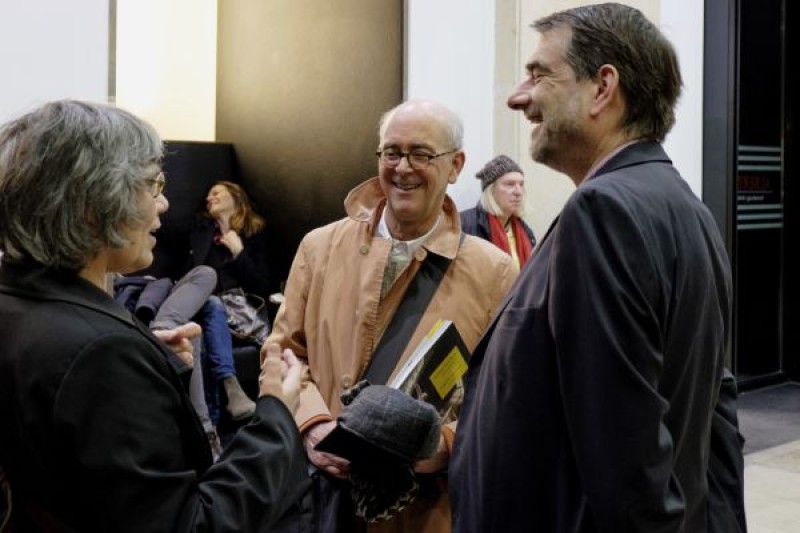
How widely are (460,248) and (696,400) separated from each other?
957 millimetres

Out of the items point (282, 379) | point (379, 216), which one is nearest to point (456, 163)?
point (379, 216)

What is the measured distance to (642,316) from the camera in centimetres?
142

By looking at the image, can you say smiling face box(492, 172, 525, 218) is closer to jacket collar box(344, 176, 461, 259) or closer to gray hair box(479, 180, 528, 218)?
gray hair box(479, 180, 528, 218)

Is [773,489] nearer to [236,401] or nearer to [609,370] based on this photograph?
[236,401]

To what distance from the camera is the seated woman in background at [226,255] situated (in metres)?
5.33

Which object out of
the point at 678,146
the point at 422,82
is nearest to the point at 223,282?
the point at 422,82

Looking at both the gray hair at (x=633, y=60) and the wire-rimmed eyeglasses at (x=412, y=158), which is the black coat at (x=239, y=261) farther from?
the gray hair at (x=633, y=60)

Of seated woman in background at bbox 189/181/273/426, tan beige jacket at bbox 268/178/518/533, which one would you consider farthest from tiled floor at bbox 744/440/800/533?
seated woman in background at bbox 189/181/273/426

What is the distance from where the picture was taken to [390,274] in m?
2.35

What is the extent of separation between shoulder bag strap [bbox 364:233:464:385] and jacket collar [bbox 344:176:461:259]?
3 cm

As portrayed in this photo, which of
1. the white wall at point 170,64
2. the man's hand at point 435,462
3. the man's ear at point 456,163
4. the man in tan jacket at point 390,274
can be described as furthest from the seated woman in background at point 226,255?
the man's hand at point 435,462

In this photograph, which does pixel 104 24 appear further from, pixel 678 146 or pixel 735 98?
pixel 735 98

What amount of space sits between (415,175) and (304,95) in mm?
3714

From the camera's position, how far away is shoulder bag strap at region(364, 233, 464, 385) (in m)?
2.25
